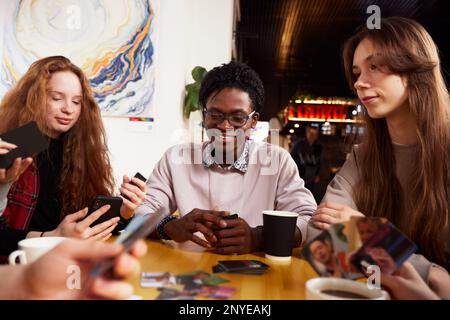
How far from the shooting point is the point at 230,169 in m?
1.68

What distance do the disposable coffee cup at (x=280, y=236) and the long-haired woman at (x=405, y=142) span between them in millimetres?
78

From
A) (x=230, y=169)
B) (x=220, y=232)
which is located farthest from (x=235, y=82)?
(x=220, y=232)

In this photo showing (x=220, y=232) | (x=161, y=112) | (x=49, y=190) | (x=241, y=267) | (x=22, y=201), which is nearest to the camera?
(x=241, y=267)

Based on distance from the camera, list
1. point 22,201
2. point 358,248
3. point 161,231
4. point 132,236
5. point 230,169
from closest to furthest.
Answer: point 132,236
point 358,248
point 161,231
point 22,201
point 230,169

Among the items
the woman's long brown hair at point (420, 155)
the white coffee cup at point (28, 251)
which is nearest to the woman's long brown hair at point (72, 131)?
the white coffee cup at point (28, 251)

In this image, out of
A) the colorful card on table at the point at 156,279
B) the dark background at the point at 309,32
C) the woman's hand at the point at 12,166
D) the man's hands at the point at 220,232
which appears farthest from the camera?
the dark background at the point at 309,32

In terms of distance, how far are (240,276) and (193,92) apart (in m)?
2.91

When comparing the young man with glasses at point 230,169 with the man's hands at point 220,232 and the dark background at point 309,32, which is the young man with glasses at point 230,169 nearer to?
the man's hands at point 220,232

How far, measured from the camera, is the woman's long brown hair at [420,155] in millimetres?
1065

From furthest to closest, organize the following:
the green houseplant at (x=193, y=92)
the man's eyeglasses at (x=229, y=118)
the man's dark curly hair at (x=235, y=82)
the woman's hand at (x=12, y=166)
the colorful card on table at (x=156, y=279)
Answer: the green houseplant at (x=193, y=92)
the man's dark curly hair at (x=235, y=82)
the man's eyeglasses at (x=229, y=118)
the woman's hand at (x=12, y=166)
the colorful card on table at (x=156, y=279)

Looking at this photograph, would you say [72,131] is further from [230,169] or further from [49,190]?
[230,169]

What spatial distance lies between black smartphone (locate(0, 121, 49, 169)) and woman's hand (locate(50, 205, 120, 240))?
0.21 m

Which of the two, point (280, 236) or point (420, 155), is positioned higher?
point (420, 155)
